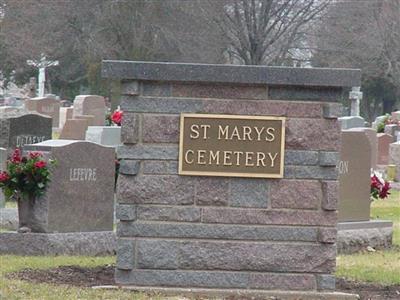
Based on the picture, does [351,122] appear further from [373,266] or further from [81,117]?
[373,266]

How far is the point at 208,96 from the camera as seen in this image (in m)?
9.01

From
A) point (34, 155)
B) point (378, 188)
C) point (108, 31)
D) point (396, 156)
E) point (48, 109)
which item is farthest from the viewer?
point (108, 31)

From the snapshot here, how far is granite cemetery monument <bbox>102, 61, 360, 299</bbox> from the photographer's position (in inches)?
353

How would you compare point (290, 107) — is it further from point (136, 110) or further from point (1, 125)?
point (1, 125)

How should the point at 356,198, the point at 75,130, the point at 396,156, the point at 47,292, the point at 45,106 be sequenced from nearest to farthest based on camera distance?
the point at 47,292 → the point at 356,198 → the point at 396,156 → the point at 75,130 → the point at 45,106

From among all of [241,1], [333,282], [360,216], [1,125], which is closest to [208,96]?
[333,282]

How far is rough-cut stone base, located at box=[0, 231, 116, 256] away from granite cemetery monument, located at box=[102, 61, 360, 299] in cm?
316

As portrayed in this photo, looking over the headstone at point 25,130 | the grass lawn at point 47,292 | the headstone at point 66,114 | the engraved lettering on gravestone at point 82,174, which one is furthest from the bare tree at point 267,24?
the grass lawn at point 47,292

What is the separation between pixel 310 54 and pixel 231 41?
18.9 feet

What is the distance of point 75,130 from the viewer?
95.8 feet

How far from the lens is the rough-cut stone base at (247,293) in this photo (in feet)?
29.2

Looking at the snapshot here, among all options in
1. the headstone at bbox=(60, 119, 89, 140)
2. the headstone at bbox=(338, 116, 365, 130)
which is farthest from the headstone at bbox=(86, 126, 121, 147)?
the headstone at bbox=(338, 116, 365, 130)

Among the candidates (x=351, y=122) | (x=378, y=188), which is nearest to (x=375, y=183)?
(x=378, y=188)

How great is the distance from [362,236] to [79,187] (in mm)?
3616
